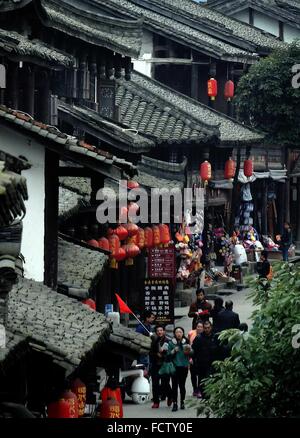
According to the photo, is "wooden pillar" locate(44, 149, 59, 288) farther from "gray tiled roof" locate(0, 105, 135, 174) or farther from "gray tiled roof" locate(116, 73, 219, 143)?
"gray tiled roof" locate(116, 73, 219, 143)

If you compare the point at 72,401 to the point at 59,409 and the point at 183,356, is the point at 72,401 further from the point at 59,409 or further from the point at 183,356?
the point at 183,356

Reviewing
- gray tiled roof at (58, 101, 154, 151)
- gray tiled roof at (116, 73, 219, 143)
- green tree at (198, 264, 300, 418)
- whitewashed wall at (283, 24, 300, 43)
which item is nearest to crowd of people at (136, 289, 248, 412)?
green tree at (198, 264, 300, 418)

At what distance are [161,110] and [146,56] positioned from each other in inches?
252

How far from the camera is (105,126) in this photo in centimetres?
4056

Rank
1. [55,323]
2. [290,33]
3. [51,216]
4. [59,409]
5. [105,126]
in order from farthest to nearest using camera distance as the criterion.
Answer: [290,33], [105,126], [51,216], [59,409], [55,323]

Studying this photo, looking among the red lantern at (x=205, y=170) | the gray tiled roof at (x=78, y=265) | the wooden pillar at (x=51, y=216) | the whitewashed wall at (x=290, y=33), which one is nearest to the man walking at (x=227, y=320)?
the gray tiled roof at (x=78, y=265)

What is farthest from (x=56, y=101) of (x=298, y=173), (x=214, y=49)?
(x=298, y=173)

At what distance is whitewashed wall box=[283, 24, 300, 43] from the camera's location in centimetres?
6694

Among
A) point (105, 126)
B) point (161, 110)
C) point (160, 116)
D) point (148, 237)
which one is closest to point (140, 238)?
point (148, 237)

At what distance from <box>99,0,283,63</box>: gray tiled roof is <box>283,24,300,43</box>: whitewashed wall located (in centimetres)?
290

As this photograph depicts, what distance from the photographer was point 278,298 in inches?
790

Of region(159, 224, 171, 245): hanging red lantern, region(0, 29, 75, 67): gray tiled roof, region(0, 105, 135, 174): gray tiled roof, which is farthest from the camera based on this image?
region(159, 224, 171, 245): hanging red lantern

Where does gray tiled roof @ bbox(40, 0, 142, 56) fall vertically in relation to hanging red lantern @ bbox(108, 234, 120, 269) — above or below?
above

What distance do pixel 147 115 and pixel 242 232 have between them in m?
10.5
